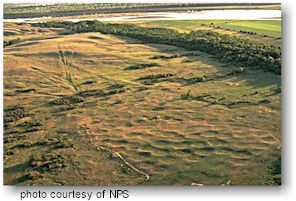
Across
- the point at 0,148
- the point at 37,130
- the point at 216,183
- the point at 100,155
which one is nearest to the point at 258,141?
the point at 216,183

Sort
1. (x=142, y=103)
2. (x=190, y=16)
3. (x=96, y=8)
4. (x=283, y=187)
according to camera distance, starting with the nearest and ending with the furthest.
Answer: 1. (x=283, y=187)
2. (x=142, y=103)
3. (x=96, y=8)
4. (x=190, y=16)

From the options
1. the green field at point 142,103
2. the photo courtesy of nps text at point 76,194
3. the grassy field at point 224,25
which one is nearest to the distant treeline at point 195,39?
the green field at point 142,103

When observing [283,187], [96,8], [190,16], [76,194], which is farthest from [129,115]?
[283,187]

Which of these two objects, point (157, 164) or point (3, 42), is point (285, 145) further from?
point (3, 42)

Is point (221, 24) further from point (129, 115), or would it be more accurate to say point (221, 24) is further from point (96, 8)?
point (129, 115)

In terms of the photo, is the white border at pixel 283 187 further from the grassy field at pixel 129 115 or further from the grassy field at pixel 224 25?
the grassy field at pixel 224 25

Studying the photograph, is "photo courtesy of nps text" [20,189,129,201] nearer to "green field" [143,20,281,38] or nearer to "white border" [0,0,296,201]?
"white border" [0,0,296,201]
